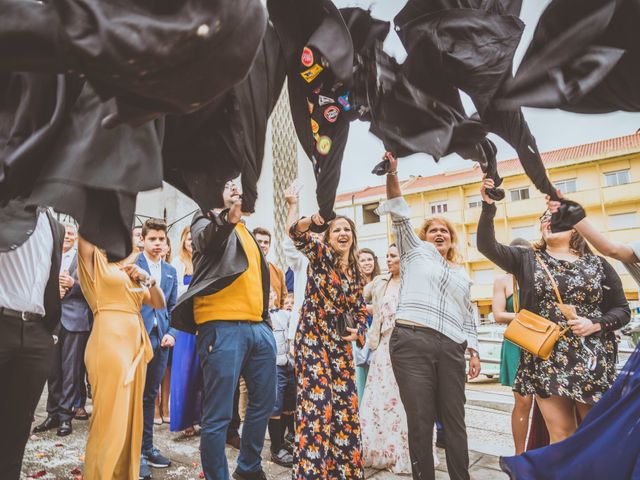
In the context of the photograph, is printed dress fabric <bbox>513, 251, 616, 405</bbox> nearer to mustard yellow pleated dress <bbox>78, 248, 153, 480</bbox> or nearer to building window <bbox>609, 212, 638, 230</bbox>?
mustard yellow pleated dress <bbox>78, 248, 153, 480</bbox>

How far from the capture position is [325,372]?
3119 millimetres

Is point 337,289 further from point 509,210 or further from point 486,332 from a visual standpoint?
point 509,210

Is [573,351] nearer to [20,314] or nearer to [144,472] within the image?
[144,472]

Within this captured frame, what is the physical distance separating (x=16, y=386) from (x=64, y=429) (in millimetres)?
2378

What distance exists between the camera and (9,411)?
2057 mm

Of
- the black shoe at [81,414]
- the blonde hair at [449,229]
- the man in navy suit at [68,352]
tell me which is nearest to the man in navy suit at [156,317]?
the man in navy suit at [68,352]

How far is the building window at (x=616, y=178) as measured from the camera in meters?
24.5

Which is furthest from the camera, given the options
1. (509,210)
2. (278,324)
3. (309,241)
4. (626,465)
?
(509,210)

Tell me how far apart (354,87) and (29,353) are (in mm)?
1894

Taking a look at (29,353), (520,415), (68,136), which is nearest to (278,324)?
(520,415)

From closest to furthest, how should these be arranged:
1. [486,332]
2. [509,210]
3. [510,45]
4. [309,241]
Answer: [510,45], [309,241], [486,332], [509,210]

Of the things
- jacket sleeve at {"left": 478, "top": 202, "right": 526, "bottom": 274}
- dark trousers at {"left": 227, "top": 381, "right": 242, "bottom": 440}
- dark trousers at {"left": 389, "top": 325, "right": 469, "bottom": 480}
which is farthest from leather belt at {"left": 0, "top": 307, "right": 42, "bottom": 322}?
jacket sleeve at {"left": 478, "top": 202, "right": 526, "bottom": 274}

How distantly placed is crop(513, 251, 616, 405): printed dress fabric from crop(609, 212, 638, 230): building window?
26618mm

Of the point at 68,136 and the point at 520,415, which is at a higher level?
the point at 68,136
